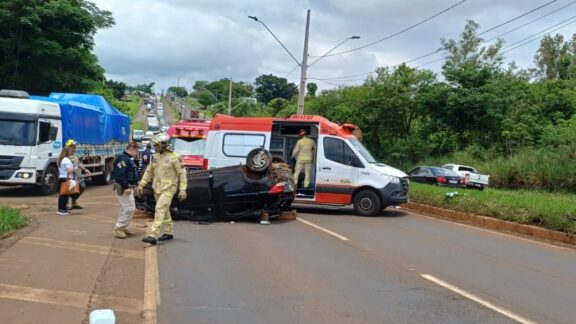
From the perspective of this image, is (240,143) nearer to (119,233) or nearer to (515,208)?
(119,233)

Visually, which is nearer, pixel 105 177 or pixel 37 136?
pixel 37 136

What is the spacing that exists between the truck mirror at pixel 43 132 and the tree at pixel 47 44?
1537 cm

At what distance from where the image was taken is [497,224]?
13289 mm

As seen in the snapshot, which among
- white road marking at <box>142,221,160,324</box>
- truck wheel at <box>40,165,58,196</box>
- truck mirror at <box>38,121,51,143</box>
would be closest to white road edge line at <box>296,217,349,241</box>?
white road marking at <box>142,221,160,324</box>

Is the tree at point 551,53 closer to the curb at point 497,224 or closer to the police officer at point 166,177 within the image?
the curb at point 497,224

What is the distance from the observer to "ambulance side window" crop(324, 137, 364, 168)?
14.9m

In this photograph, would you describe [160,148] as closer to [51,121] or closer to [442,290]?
[442,290]

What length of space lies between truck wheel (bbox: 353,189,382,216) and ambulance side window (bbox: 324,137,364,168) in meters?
0.73

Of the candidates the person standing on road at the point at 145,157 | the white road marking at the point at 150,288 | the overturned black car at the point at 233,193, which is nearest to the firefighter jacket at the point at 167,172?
the white road marking at the point at 150,288

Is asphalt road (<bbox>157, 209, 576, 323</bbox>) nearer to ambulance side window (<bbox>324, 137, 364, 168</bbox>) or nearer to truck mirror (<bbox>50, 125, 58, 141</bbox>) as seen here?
ambulance side window (<bbox>324, 137, 364, 168</bbox>)

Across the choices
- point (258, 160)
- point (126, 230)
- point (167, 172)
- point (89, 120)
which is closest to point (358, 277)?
point (167, 172)

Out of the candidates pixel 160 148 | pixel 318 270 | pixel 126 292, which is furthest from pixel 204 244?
pixel 126 292

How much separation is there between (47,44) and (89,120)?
1260cm

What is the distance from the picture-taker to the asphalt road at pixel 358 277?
230 inches
